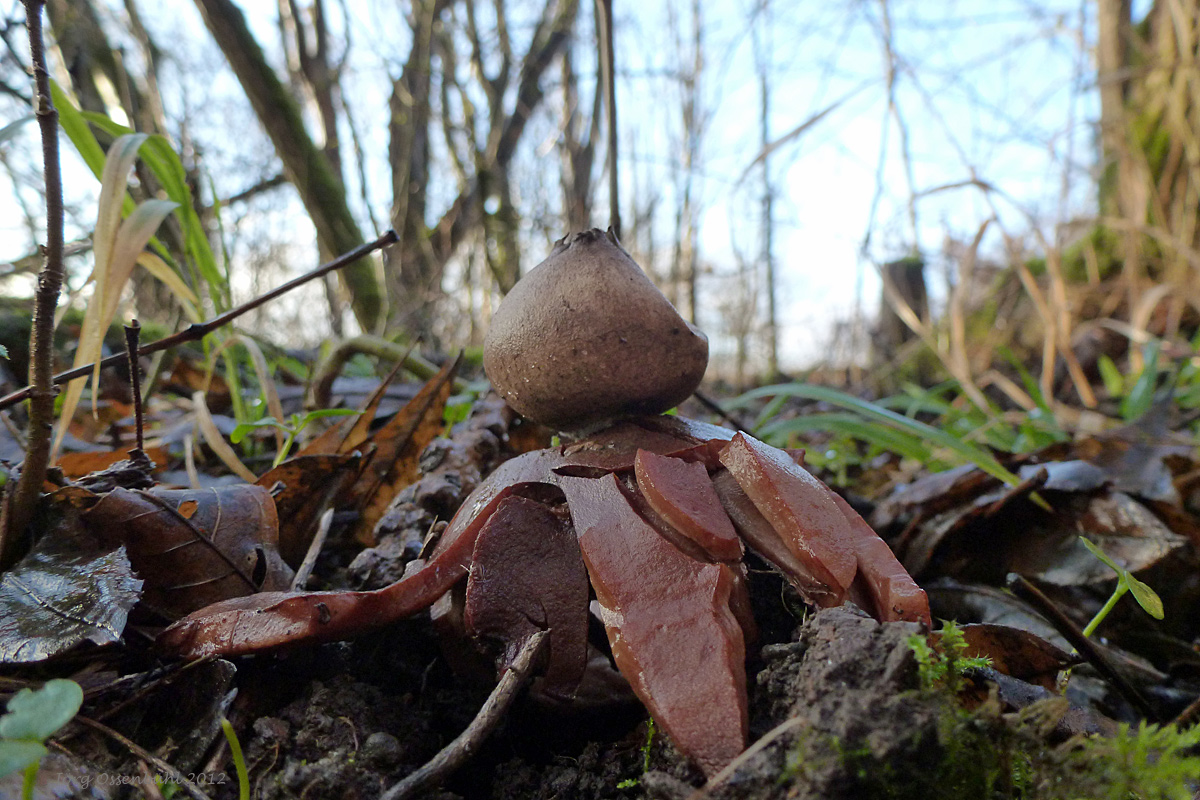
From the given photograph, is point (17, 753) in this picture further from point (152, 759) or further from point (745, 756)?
point (745, 756)

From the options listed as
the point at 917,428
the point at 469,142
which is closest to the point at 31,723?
the point at 917,428

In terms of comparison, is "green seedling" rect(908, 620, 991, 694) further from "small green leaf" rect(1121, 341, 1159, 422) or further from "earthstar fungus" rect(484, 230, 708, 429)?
"small green leaf" rect(1121, 341, 1159, 422)

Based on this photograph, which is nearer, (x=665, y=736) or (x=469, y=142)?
(x=665, y=736)

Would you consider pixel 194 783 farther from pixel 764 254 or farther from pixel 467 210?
pixel 764 254

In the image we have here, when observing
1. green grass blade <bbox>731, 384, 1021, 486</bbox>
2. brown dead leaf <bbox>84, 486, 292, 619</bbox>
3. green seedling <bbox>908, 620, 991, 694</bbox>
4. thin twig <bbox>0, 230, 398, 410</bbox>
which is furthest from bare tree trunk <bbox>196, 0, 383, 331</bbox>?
green seedling <bbox>908, 620, 991, 694</bbox>

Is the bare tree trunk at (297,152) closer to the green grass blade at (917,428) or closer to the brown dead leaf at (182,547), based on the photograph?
the green grass blade at (917,428)

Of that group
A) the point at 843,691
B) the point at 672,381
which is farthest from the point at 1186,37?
the point at 843,691

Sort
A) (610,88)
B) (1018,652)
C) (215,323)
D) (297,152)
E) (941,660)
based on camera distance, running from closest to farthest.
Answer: (941,660), (1018,652), (215,323), (610,88), (297,152)
